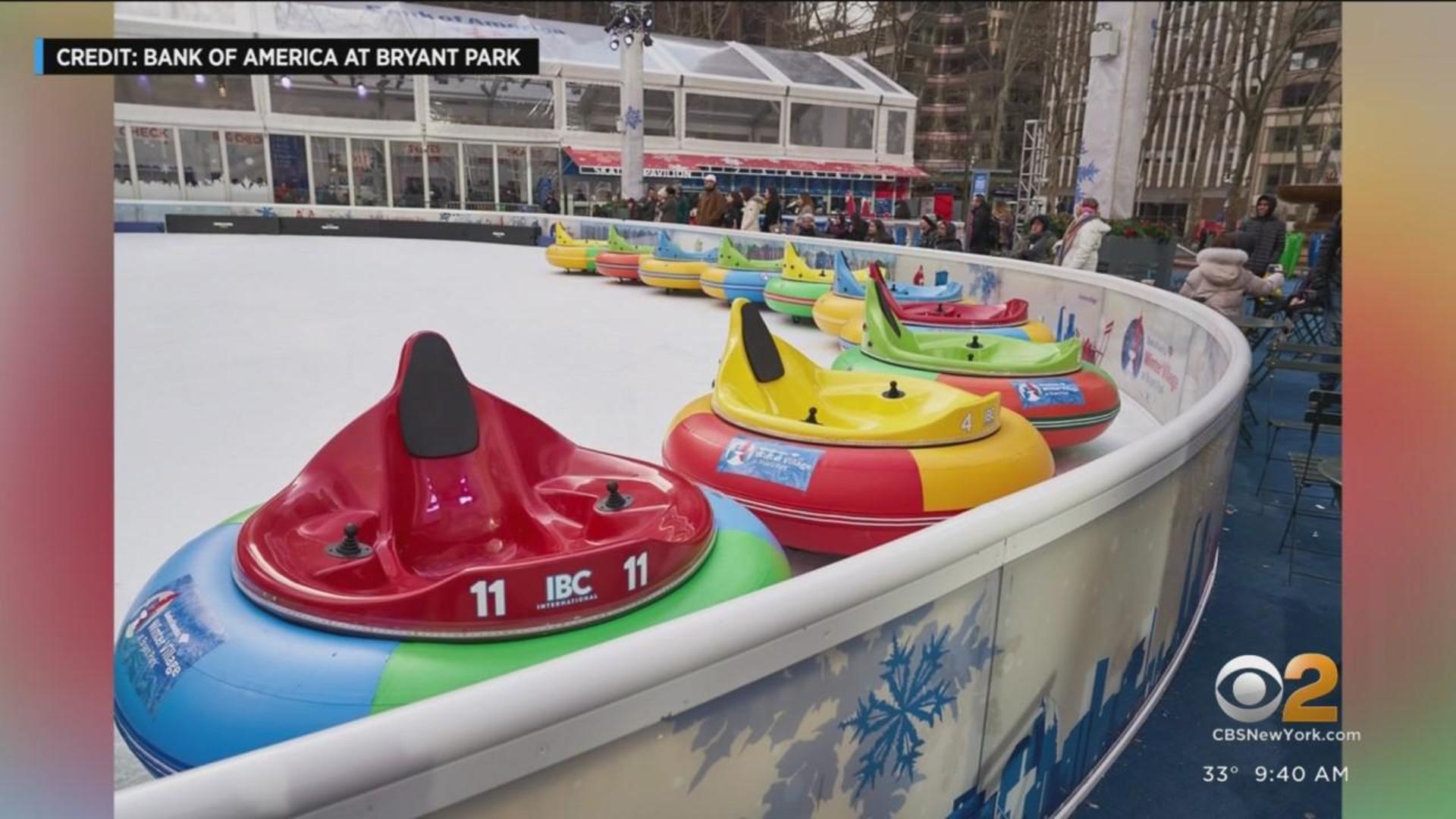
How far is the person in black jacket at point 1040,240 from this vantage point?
8.58 meters

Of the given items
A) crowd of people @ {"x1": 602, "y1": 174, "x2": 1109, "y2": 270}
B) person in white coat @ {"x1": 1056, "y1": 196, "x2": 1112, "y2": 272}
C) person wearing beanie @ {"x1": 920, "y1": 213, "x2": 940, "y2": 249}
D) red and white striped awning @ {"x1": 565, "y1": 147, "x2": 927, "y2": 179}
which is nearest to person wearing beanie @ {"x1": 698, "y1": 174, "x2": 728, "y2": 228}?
crowd of people @ {"x1": 602, "y1": 174, "x2": 1109, "y2": 270}

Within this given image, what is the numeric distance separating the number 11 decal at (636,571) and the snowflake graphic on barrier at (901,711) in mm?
854

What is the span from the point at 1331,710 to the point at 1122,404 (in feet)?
11.2

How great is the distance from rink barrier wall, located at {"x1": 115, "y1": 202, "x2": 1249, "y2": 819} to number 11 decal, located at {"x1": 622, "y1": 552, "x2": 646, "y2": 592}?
0.85m

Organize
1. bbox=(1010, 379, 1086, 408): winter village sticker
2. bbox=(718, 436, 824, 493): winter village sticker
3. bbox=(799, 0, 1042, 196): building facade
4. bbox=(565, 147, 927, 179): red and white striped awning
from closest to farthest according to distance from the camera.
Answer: bbox=(718, 436, 824, 493): winter village sticker < bbox=(1010, 379, 1086, 408): winter village sticker < bbox=(565, 147, 927, 179): red and white striped awning < bbox=(799, 0, 1042, 196): building facade

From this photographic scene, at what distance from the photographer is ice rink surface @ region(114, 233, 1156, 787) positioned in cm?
380

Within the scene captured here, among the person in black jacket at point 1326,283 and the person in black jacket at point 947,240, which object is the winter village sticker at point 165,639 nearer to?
the person in black jacket at point 1326,283

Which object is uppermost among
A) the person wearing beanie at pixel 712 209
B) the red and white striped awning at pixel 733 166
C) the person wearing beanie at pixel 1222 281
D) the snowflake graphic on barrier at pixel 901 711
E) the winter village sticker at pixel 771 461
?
the red and white striped awning at pixel 733 166

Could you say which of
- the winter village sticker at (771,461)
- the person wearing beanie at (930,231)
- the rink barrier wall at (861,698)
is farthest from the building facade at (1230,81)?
the rink barrier wall at (861,698)

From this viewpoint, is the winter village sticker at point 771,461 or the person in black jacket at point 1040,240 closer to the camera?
the winter village sticker at point 771,461

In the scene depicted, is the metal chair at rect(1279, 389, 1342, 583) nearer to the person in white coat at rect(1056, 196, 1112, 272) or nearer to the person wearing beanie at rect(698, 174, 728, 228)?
the person in white coat at rect(1056, 196, 1112, 272)

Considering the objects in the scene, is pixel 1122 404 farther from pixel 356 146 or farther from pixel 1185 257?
pixel 356 146

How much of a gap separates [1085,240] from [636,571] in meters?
6.17

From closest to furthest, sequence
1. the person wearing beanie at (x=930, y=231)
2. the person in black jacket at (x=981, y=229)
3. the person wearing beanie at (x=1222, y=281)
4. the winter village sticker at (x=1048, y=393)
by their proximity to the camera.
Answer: the winter village sticker at (x=1048, y=393) < the person wearing beanie at (x=1222, y=281) < the person in black jacket at (x=981, y=229) < the person wearing beanie at (x=930, y=231)
